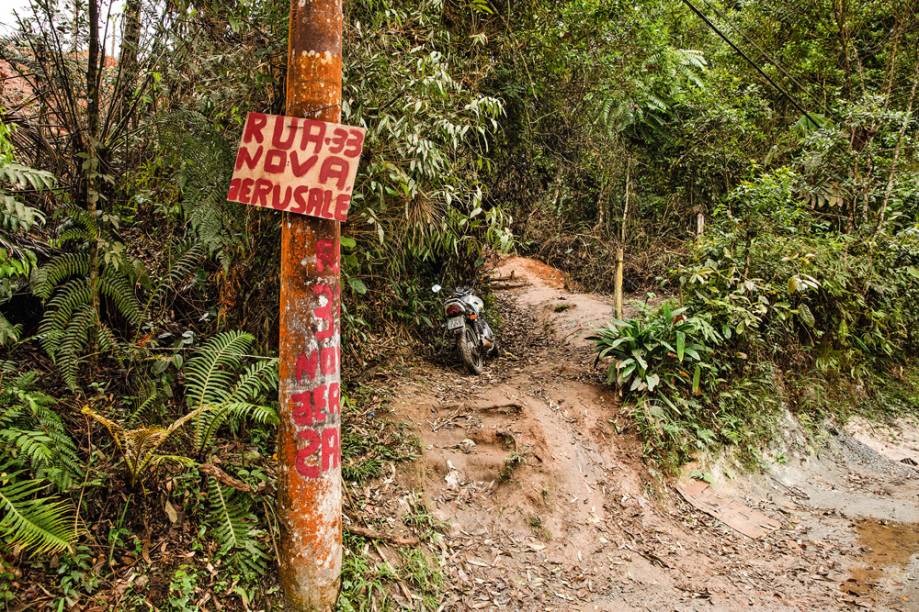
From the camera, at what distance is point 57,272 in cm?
308

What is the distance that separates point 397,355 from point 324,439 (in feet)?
10.3

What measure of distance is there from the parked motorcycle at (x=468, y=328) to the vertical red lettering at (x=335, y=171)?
3454 mm

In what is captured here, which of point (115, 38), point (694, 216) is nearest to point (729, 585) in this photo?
point (115, 38)

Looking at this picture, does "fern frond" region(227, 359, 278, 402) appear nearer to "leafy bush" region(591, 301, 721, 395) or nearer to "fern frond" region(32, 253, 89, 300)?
"fern frond" region(32, 253, 89, 300)

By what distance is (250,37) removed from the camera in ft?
11.5

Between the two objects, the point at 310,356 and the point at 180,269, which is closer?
the point at 310,356

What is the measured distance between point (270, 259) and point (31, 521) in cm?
195

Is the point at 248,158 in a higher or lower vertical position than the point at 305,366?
higher

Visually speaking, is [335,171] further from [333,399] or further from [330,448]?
[330,448]

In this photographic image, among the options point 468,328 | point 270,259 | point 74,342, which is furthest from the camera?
point 468,328

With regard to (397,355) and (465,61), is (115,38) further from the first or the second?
(397,355)

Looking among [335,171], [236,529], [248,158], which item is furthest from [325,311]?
[236,529]

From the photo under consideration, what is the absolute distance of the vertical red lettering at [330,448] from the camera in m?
2.47

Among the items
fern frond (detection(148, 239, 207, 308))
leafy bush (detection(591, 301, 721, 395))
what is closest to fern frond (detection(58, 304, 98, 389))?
fern frond (detection(148, 239, 207, 308))
